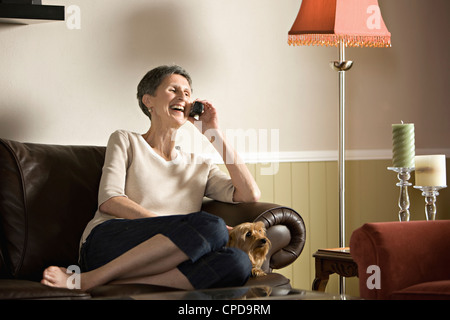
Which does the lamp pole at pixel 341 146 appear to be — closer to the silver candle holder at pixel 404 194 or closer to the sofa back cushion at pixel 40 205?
the silver candle holder at pixel 404 194

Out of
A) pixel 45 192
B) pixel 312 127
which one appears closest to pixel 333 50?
pixel 312 127

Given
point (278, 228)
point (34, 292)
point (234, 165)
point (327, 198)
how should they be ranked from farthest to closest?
point (327, 198)
point (234, 165)
point (278, 228)
point (34, 292)

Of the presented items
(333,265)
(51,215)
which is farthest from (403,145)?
(51,215)

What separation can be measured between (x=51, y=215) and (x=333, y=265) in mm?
1113

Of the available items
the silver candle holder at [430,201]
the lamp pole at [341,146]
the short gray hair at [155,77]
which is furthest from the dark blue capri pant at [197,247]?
the lamp pole at [341,146]

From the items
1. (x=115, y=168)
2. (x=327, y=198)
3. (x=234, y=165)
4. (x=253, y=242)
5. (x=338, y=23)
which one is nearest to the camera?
(x=253, y=242)

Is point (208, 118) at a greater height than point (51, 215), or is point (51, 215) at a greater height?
point (208, 118)

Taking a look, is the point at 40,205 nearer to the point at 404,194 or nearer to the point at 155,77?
the point at 155,77


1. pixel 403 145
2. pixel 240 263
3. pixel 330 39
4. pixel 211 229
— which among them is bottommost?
pixel 240 263

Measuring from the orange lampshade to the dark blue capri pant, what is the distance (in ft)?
4.08

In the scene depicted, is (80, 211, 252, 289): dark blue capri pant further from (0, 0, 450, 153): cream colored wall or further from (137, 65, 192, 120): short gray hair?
(0, 0, 450, 153): cream colored wall

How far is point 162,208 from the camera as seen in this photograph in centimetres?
260

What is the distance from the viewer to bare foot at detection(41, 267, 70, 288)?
208 cm

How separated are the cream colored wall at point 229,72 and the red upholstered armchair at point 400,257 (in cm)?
130
